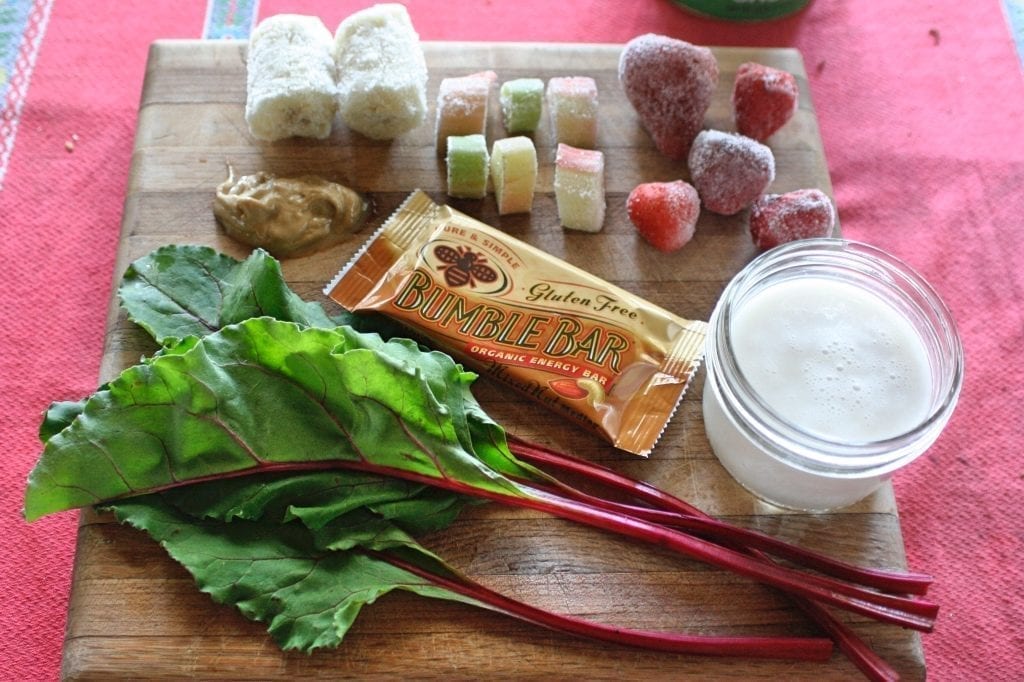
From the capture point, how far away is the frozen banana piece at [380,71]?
4.59 feet

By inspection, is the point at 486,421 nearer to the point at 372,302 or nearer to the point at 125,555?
the point at 372,302

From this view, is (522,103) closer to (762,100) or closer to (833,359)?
(762,100)

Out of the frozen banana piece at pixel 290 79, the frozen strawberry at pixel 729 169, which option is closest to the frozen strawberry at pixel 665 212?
the frozen strawberry at pixel 729 169

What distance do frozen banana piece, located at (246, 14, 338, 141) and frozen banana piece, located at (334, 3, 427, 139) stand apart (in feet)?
0.09

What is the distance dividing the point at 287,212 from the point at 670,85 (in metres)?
0.59

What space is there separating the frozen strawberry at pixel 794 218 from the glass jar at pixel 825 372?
0.13 meters

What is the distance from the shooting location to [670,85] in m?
1.47

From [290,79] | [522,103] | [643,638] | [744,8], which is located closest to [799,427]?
[643,638]

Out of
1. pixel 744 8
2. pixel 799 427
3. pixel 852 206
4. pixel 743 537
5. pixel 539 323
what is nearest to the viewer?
pixel 799 427

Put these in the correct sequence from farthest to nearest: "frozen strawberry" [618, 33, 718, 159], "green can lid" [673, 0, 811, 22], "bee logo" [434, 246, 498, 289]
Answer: "green can lid" [673, 0, 811, 22], "frozen strawberry" [618, 33, 718, 159], "bee logo" [434, 246, 498, 289]

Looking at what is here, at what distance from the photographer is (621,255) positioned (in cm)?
145

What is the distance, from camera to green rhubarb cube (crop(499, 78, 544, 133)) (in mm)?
1482

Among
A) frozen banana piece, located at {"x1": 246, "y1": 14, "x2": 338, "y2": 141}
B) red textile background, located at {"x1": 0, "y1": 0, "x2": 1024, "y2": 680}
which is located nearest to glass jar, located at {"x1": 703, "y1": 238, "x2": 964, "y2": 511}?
red textile background, located at {"x1": 0, "y1": 0, "x2": 1024, "y2": 680}

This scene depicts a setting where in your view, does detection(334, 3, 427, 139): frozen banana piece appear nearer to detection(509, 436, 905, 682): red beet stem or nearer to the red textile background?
the red textile background
